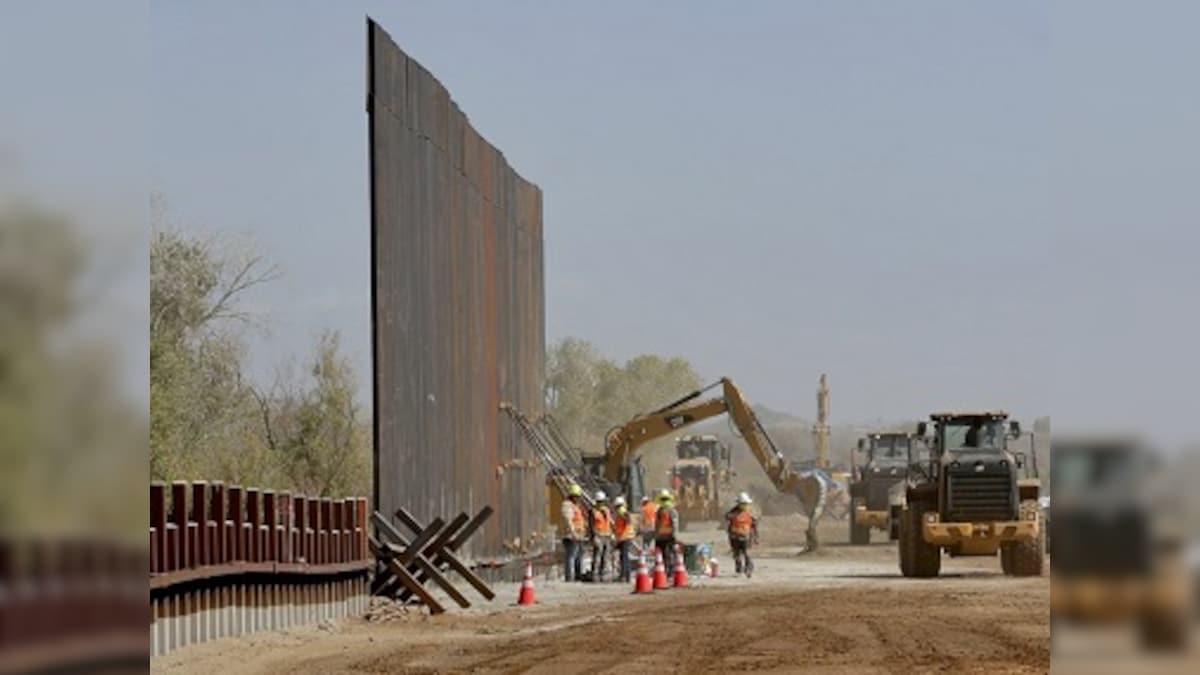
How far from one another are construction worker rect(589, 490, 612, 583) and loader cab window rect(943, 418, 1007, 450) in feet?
24.0

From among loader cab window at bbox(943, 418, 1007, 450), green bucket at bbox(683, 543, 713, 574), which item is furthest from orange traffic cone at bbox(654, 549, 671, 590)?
green bucket at bbox(683, 543, 713, 574)

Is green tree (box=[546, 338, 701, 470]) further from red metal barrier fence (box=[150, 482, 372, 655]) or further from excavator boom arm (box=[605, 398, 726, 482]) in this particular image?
red metal barrier fence (box=[150, 482, 372, 655])

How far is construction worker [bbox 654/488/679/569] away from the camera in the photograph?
4581 centimetres

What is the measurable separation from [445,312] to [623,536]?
695cm

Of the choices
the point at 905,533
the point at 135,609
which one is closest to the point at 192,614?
the point at 135,609

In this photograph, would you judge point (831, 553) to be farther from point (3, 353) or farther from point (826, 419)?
point (3, 353)

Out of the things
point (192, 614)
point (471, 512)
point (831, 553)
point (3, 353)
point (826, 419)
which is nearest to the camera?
point (3, 353)

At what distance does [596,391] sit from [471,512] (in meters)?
150

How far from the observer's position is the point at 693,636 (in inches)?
1033

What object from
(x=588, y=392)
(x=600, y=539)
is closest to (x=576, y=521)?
(x=600, y=539)

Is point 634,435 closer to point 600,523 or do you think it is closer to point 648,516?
point 648,516

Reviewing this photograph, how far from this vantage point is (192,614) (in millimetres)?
23188

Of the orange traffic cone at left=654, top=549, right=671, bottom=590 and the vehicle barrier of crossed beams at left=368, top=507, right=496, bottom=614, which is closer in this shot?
the vehicle barrier of crossed beams at left=368, top=507, right=496, bottom=614

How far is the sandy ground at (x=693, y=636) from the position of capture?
21578mm
